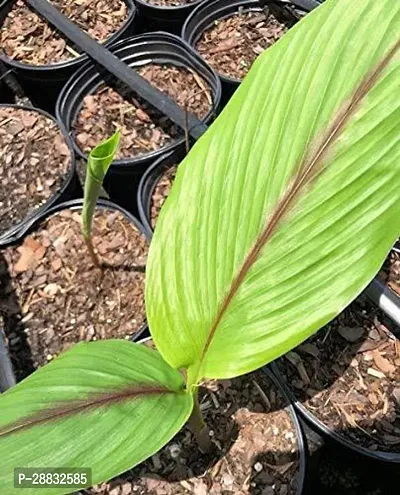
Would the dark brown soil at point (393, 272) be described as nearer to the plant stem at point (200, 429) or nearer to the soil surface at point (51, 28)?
the plant stem at point (200, 429)

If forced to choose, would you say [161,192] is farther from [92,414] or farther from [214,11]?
[92,414]

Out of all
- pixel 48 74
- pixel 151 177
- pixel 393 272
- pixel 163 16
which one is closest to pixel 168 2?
pixel 163 16

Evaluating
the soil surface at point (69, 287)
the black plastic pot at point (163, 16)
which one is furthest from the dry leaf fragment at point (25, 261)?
the black plastic pot at point (163, 16)

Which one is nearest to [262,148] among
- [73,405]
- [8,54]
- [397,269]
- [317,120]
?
[317,120]

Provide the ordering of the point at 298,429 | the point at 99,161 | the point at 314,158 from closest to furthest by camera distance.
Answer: the point at 314,158
the point at 99,161
the point at 298,429

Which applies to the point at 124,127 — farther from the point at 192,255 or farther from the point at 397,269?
the point at 192,255
